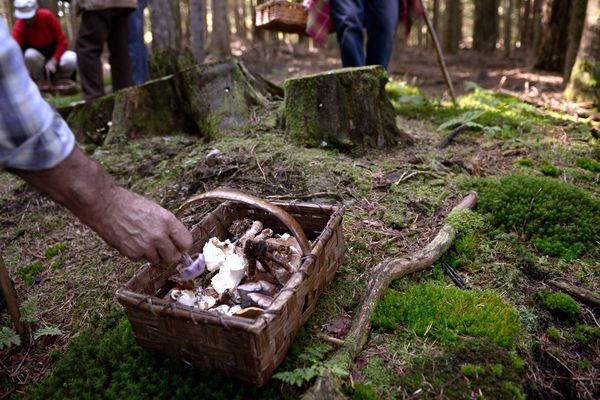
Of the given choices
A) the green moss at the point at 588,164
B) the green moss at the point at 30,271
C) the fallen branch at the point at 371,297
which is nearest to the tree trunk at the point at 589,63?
the green moss at the point at 588,164

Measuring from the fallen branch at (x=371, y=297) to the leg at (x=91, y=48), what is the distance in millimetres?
4960

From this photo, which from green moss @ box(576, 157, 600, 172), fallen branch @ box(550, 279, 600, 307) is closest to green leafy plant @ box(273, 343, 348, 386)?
fallen branch @ box(550, 279, 600, 307)

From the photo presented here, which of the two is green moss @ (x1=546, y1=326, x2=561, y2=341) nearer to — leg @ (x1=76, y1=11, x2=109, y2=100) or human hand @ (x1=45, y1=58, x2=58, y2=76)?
leg @ (x1=76, y1=11, x2=109, y2=100)

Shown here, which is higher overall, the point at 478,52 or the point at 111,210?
the point at 478,52

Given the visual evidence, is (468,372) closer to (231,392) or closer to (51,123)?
(231,392)

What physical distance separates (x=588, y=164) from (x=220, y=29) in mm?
9052

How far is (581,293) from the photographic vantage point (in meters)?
2.43

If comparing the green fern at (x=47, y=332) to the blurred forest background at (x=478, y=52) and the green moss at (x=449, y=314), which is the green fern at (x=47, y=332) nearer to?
the green moss at (x=449, y=314)

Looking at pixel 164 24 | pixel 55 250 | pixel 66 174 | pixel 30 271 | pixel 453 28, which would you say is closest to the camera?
pixel 66 174

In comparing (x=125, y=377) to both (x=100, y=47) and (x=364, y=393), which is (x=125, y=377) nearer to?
(x=364, y=393)

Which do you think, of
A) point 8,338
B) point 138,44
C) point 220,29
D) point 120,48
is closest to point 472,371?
point 8,338

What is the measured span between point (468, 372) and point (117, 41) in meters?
5.95

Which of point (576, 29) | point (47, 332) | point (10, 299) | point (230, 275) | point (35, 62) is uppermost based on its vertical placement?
point (576, 29)

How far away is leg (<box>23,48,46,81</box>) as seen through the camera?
328 inches
